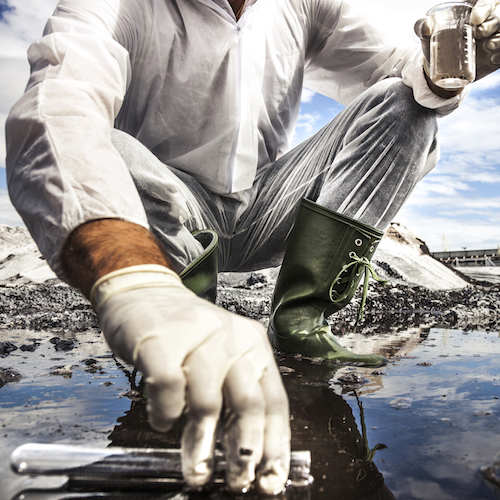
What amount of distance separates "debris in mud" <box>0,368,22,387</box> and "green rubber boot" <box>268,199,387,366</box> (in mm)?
864

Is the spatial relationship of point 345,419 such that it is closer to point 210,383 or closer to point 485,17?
point 210,383

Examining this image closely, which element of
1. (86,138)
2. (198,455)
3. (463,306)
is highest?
(86,138)

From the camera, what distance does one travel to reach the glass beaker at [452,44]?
1410 mm

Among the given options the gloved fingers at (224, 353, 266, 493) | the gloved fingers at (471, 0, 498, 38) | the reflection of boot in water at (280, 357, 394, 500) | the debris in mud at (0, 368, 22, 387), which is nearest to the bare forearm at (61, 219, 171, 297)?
the gloved fingers at (224, 353, 266, 493)

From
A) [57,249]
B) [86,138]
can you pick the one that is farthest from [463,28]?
[57,249]

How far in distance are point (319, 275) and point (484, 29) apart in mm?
995

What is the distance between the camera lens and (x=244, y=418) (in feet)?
1.82

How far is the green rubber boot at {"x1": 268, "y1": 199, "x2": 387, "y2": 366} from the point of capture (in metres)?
1.52

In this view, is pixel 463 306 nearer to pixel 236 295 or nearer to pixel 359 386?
pixel 236 295

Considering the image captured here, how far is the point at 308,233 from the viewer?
1565 mm

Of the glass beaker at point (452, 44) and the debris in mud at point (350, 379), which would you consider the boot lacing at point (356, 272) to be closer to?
the debris in mud at point (350, 379)

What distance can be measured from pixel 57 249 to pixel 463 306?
11.8ft

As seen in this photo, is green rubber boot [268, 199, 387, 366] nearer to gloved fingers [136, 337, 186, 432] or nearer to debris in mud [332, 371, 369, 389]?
debris in mud [332, 371, 369, 389]

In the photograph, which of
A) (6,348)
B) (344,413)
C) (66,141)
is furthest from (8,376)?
(344,413)
